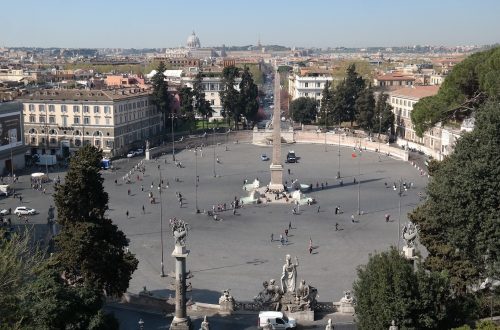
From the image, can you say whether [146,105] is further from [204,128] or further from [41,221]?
[41,221]

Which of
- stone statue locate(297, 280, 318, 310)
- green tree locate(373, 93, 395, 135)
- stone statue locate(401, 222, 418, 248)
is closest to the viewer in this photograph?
stone statue locate(401, 222, 418, 248)

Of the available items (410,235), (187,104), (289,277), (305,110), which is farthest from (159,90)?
(410,235)

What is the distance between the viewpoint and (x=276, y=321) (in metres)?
20.1

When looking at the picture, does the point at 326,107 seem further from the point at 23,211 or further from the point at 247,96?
the point at 23,211

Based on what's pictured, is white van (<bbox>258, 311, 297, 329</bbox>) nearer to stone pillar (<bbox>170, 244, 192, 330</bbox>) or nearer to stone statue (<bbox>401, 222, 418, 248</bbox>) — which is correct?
stone pillar (<bbox>170, 244, 192, 330</bbox>)

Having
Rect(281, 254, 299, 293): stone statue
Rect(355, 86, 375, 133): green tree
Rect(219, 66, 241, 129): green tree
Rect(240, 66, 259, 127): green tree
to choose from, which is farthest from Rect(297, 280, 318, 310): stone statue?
Rect(240, 66, 259, 127): green tree

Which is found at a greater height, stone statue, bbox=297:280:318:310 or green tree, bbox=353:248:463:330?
green tree, bbox=353:248:463:330

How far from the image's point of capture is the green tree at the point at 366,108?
6844cm

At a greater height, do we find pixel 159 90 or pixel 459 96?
pixel 459 96

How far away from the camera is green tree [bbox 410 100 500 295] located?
60.2 feet

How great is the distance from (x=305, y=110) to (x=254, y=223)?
44410 mm

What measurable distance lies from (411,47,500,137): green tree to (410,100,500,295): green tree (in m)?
7.25

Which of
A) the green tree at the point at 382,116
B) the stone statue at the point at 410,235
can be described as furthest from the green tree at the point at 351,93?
the stone statue at the point at 410,235

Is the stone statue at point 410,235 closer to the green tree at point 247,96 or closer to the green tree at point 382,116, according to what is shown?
the green tree at point 382,116
